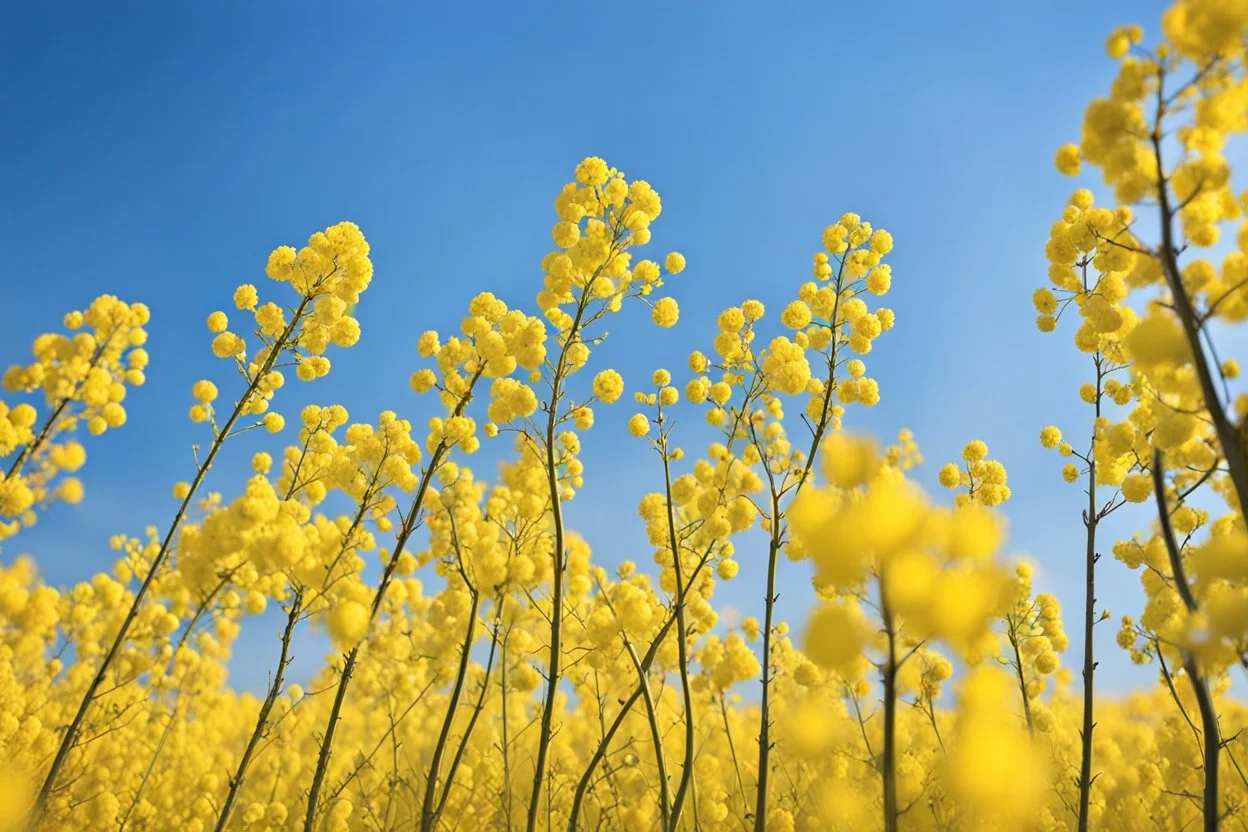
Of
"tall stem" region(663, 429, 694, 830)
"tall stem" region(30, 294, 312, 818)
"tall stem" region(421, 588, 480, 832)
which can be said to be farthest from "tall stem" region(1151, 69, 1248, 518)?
"tall stem" region(30, 294, 312, 818)

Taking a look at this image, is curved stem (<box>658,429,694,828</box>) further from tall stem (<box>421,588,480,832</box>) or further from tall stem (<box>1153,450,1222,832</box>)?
tall stem (<box>1153,450,1222,832</box>)

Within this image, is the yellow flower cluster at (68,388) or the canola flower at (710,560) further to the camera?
the yellow flower cluster at (68,388)

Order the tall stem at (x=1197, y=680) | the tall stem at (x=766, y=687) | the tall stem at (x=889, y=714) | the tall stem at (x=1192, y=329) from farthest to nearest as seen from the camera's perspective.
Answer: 1. the tall stem at (x=766, y=687)
2. the tall stem at (x=1197, y=680)
3. the tall stem at (x=1192, y=329)
4. the tall stem at (x=889, y=714)

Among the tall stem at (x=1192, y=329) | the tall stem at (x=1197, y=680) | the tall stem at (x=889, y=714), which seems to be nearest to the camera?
the tall stem at (x=889, y=714)

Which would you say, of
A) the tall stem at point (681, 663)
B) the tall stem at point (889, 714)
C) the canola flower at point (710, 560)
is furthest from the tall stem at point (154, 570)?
the tall stem at point (889, 714)

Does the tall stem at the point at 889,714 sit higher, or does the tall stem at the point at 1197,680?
the tall stem at the point at 1197,680

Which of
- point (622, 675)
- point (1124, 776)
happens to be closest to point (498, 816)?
point (622, 675)

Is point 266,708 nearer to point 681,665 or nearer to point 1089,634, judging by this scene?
point 681,665

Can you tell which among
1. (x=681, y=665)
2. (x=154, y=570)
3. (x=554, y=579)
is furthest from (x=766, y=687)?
(x=154, y=570)

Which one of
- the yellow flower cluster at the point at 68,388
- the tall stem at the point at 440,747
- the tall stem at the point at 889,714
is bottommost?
the tall stem at the point at 889,714

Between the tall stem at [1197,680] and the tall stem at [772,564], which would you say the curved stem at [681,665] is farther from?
the tall stem at [1197,680]

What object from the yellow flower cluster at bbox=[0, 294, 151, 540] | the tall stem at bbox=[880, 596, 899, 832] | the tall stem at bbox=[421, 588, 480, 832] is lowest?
the tall stem at bbox=[880, 596, 899, 832]

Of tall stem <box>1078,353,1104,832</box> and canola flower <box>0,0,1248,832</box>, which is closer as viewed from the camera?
canola flower <box>0,0,1248,832</box>

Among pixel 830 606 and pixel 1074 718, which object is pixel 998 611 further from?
pixel 1074 718
